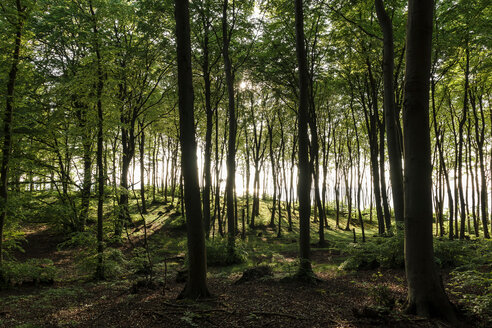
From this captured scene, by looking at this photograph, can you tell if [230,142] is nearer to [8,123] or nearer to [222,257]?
[222,257]

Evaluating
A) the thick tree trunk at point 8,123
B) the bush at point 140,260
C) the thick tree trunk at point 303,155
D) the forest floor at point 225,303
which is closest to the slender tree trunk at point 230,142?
the forest floor at point 225,303

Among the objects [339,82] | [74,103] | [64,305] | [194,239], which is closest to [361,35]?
[339,82]

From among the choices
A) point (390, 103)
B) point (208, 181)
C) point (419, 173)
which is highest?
point (390, 103)

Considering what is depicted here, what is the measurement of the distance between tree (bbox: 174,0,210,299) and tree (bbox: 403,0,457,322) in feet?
14.3

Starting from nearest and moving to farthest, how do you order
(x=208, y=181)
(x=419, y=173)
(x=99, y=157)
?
(x=419, y=173), (x=99, y=157), (x=208, y=181)

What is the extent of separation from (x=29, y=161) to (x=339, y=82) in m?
16.8

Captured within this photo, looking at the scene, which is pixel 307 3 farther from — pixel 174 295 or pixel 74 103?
pixel 174 295

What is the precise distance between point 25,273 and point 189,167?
7.14 meters

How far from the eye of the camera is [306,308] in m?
5.71

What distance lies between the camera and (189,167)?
6.32 m

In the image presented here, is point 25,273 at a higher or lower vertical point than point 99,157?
lower

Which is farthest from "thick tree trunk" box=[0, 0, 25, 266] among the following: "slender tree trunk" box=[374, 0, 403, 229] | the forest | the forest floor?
"slender tree trunk" box=[374, 0, 403, 229]

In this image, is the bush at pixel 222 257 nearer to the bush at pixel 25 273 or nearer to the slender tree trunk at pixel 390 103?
the bush at pixel 25 273

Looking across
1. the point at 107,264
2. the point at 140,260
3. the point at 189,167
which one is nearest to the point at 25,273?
the point at 107,264
